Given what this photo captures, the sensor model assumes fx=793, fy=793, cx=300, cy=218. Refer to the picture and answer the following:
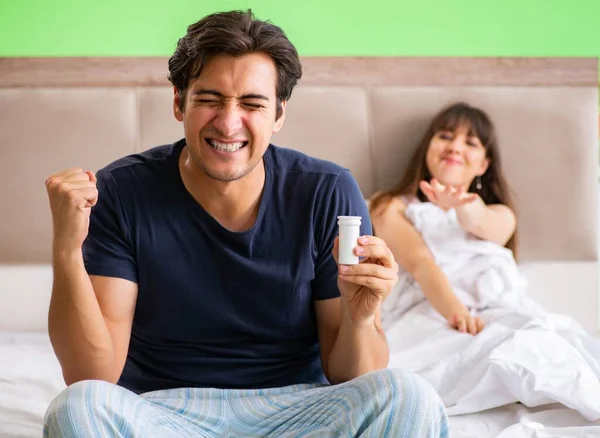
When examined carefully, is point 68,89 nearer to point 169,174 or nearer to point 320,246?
point 169,174

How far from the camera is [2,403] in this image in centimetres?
174

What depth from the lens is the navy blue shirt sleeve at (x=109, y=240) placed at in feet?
4.91

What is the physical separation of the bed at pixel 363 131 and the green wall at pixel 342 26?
151 mm

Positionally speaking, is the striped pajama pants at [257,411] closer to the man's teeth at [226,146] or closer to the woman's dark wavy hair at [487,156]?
the man's teeth at [226,146]

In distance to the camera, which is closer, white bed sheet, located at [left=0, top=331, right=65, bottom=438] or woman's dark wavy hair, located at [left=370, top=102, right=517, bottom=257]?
white bed sheet, located at [left=0, top=331, right=65, bottom=438]

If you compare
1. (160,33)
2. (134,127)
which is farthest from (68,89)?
(160,33)

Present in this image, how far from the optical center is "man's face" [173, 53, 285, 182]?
1497 mm

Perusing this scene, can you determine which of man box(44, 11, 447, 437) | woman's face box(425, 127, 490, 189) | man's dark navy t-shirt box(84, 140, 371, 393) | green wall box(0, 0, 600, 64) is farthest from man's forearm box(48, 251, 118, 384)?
green wall box(0, 0, 600, 64)

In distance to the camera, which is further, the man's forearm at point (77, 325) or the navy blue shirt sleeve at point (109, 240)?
the navy blue shirt sleeve at point (109, 240)

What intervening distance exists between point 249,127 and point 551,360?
0.89m

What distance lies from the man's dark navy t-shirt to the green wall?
1.31 metres

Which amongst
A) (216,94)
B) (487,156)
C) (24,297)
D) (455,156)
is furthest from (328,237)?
(24,297)

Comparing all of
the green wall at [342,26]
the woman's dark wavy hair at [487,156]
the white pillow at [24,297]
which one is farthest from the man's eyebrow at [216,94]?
the green wall at [342,26]

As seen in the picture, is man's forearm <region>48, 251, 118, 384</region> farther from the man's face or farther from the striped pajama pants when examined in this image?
the man's face
